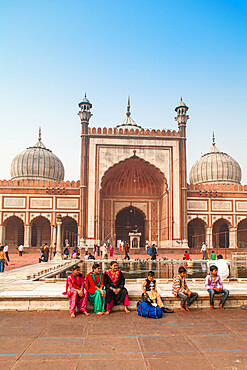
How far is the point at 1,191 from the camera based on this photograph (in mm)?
23453

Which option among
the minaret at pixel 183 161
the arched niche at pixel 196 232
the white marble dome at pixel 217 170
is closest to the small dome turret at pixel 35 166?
the minaret at pixel 183 161

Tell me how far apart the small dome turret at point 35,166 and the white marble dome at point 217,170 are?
11906mm

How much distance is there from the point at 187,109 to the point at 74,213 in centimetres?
1070

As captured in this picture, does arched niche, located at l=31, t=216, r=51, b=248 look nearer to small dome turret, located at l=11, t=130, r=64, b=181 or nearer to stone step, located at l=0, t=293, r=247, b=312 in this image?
small dome turret, located at l=11, t=130, r=64, b=181

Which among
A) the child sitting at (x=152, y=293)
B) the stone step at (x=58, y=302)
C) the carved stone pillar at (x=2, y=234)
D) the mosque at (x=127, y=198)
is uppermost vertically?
the mosque at (x=127, y=198)

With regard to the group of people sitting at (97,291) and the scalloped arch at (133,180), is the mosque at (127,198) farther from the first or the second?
the group of people sitting at (97,291)

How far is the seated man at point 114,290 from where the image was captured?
174 inches

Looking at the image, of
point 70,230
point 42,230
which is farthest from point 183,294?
point 70,230

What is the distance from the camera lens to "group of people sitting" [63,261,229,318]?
14.3 feet

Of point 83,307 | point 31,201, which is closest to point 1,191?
point 31,201

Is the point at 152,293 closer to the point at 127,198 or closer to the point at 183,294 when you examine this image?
the point at 183,294

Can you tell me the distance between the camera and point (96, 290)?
14.6 ft

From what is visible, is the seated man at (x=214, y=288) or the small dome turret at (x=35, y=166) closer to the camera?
the seated man at (x=214, y=288)

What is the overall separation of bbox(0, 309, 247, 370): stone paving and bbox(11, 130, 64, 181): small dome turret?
23.6 metres
